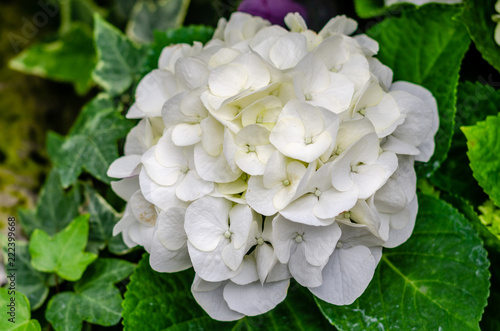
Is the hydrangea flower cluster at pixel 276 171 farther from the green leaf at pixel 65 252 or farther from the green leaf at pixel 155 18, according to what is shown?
the green leaf at pixel 155 18

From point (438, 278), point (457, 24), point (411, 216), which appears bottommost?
point (438, 278)

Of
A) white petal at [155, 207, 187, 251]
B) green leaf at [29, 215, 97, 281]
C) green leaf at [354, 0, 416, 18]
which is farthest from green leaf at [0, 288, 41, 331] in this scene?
green leaf at [354, 0, 416, 18]

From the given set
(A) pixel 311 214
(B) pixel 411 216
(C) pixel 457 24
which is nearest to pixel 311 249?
(A) pixel 311 214

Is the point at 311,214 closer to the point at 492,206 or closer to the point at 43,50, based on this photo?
the point at 492,206

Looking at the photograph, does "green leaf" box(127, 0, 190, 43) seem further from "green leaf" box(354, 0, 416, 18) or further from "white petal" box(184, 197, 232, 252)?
"white petal" box(184, 197, 232, 252)

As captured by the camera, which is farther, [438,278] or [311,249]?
[438,278]

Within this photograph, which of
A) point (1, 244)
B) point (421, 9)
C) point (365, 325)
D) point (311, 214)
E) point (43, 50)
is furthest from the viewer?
point (43, 50)

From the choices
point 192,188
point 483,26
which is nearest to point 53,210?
point 192,188
